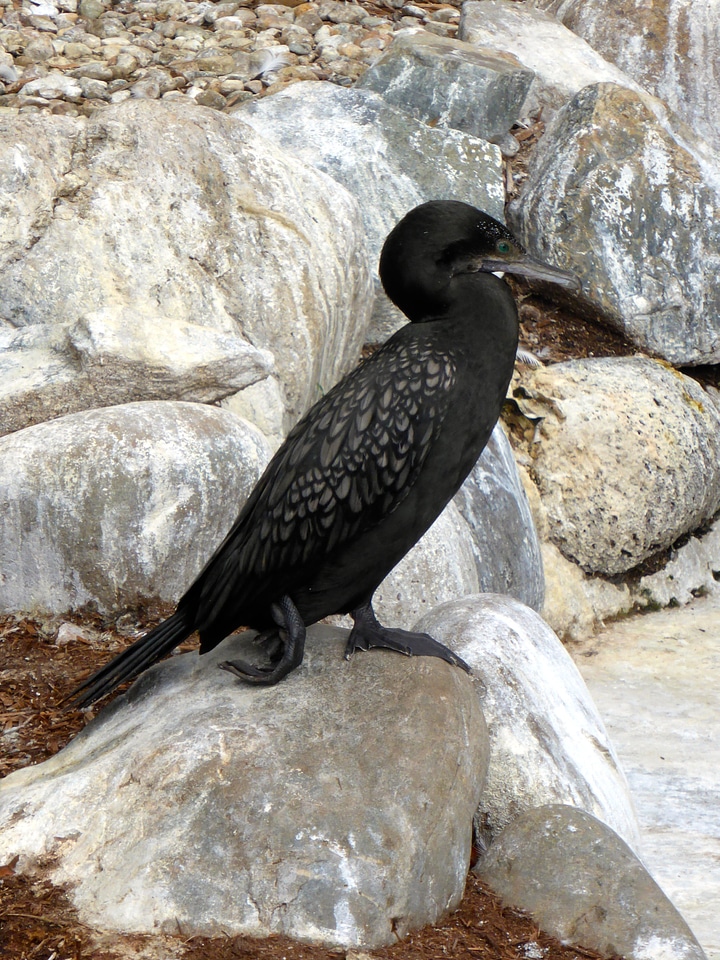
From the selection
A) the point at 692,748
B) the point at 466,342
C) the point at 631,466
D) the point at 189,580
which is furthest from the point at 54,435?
the point at 631,466

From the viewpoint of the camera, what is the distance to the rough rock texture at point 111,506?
12.4 ft

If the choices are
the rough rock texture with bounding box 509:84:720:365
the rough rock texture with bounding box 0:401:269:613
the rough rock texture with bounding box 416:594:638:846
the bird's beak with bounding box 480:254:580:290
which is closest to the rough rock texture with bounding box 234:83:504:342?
the rough rock texture with bounding box 509:84:720:365

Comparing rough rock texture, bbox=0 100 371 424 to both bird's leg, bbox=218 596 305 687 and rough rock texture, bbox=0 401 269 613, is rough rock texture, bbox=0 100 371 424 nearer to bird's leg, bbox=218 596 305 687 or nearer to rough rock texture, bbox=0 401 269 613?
rough rock texture, bbox=0 401 269 613

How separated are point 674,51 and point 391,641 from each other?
6996mm

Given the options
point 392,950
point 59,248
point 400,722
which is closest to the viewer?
point 392,950

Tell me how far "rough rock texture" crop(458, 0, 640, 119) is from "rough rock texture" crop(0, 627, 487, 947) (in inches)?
232

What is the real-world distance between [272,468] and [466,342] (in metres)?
0.61

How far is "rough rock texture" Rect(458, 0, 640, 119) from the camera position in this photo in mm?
7887

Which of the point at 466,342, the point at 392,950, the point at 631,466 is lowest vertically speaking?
the point at 631,466

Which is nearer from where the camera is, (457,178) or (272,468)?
(272,468)

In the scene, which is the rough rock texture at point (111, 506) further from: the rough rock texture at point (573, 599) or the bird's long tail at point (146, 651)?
the rough rock texture at point (573, 599)

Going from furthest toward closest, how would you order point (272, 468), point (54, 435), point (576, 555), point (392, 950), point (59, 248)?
1. point (576, 555)
2. point (59, 248)
3. point (54, 435)
4. point (272, 468)
5. point (392, 950)

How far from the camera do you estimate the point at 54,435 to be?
3838mm

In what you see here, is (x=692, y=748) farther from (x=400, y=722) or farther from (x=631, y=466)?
(x=400, y=722)
